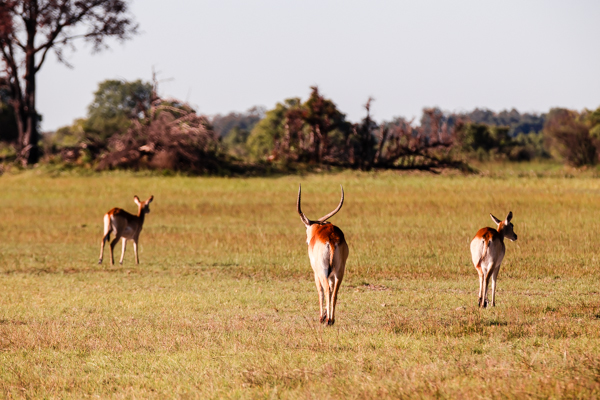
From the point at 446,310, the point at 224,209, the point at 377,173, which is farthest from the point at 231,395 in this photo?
the point at 377,173

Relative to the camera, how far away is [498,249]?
10.4 m

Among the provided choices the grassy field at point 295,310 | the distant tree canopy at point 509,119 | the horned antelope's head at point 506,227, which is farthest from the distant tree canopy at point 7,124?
the distant tree canopy at point 509,119

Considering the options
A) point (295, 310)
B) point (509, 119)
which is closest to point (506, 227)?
point (295, 310)

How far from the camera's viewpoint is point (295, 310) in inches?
420

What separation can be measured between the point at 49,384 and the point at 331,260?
338 cm

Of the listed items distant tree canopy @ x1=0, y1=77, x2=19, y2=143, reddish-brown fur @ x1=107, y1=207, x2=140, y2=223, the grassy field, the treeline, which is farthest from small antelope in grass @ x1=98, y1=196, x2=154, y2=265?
distant tree canopy @ x1=0, y1=77, x2=19, y2=143

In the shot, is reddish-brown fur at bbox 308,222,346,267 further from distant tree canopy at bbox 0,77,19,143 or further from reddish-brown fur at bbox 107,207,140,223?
distant tree canopy at bbox 0,77,19,143

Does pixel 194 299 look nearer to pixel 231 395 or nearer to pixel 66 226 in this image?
pixel 231 395

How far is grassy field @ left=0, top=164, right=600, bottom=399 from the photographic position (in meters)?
6.69

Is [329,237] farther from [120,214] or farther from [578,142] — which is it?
[578,142]

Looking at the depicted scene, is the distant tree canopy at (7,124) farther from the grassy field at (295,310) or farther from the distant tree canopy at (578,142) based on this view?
the distant tree canopy at (578,142)

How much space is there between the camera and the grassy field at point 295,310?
6.69m

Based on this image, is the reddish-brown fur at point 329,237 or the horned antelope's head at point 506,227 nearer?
the reddish-brown fur at point 329,237

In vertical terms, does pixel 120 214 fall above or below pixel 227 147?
below
